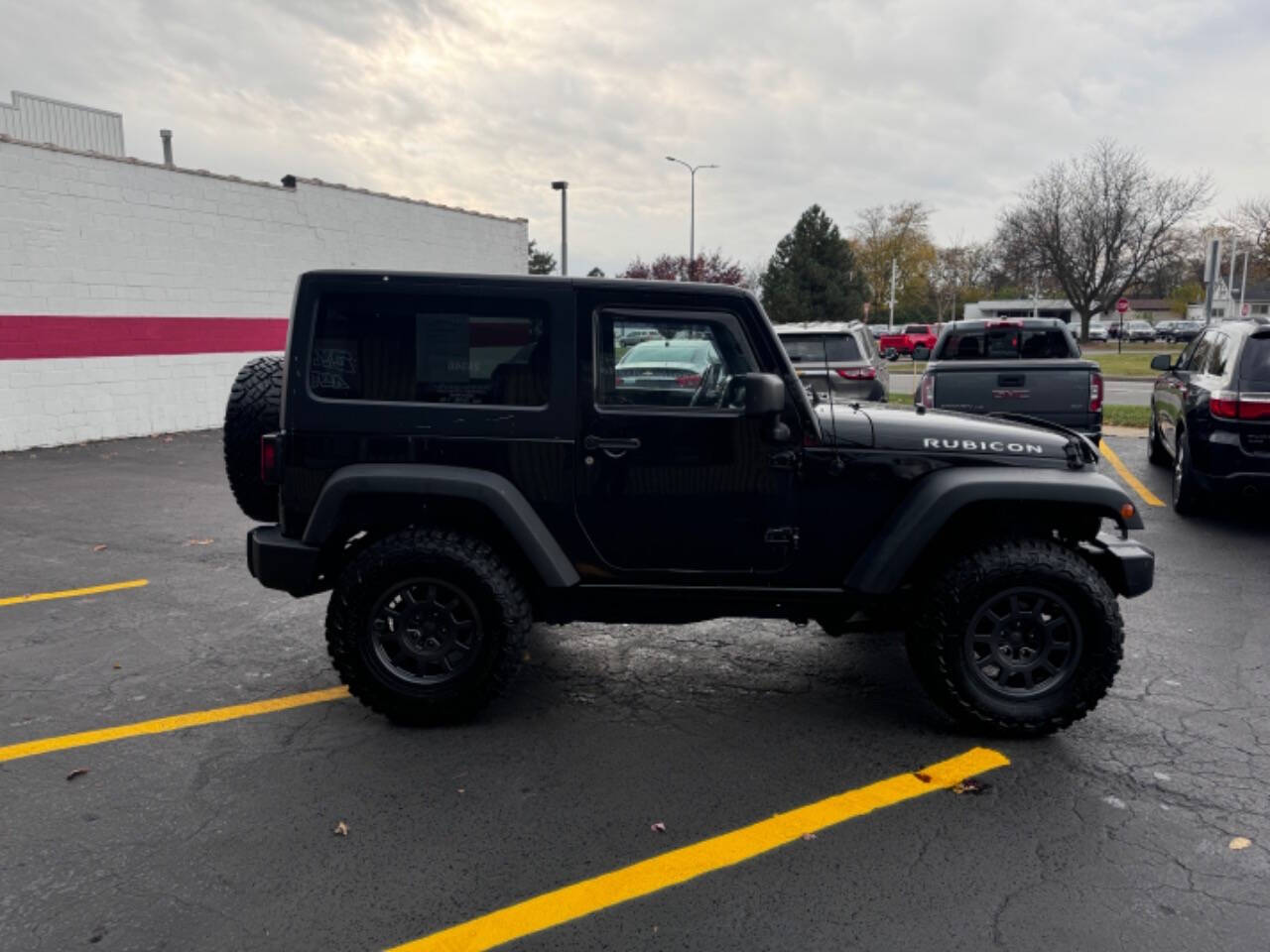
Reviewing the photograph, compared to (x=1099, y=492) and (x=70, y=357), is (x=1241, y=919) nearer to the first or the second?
(x=1099, y=492)

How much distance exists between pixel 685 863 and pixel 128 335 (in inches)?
513

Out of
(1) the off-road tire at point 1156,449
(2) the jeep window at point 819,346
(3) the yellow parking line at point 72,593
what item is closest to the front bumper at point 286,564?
(3) the yellow parking line at point 72,593

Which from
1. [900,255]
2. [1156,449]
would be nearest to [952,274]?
[900,255]

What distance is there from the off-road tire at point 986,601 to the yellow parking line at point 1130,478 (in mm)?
5616

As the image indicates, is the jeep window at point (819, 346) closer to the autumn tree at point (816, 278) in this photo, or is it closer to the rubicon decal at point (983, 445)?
the rubicon decal at point (983, 445)

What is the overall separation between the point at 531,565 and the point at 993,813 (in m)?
1.99

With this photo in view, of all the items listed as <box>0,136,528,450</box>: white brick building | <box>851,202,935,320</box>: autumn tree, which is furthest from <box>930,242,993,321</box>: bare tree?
<box>0,136,528,450</box>: white brick building

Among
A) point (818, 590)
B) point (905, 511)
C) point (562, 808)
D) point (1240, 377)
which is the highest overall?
point (1240, 377)

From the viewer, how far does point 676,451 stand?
3859 mm

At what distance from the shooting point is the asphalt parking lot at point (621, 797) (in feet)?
8.79

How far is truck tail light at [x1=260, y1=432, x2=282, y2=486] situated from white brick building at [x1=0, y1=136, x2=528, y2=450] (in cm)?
1018

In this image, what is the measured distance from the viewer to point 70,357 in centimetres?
1253

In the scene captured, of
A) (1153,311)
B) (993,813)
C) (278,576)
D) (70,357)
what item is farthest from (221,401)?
(1153,311)

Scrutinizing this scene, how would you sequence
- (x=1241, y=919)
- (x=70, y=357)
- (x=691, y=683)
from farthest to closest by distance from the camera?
(x=70, y=357), (x=691, y=683), (x=1241, y=919)
